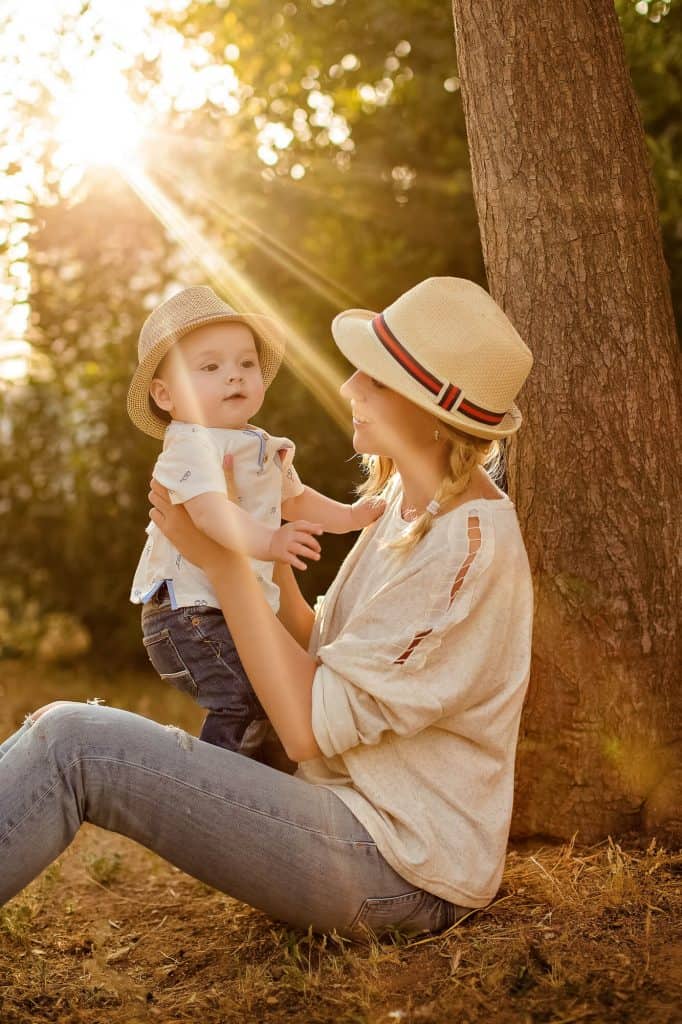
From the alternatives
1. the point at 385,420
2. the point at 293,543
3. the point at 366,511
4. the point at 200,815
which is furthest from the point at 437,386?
the point at 200,815

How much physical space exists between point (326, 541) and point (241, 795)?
421cm

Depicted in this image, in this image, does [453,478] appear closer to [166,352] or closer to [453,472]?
[453,472]

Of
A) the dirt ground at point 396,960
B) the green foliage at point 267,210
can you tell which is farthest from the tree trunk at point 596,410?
the green foliage at point 267,210

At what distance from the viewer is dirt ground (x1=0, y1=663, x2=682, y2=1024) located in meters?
2.35

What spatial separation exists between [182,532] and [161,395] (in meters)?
0.46

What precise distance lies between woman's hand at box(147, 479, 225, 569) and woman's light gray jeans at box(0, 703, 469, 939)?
0.46m

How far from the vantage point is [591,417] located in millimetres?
3113

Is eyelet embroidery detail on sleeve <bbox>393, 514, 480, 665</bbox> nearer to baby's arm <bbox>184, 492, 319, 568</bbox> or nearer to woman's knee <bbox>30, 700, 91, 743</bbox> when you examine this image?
baby's arm <bbox>184, 492, 319, 568</bbox>

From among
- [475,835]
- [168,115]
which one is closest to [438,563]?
[475,835]

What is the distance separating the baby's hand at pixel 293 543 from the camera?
102 inches

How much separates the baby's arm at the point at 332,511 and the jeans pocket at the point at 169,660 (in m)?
0.53

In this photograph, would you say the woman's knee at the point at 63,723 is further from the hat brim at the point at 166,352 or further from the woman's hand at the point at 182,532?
the hat brim at the point at 166,352

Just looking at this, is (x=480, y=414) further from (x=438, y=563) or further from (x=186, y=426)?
(x=186, y=426)

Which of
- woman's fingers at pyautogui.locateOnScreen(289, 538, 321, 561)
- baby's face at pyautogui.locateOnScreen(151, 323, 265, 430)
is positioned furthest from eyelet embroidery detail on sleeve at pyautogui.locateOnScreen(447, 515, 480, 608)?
baby's face at pyautogui.locateOnScreen(151, 323, 265, 430)
